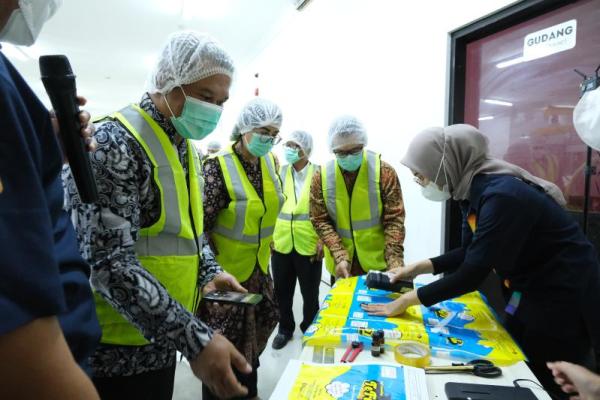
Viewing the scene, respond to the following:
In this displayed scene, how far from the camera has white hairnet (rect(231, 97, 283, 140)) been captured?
1698mm

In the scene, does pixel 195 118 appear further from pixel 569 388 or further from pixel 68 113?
pixel 569 388

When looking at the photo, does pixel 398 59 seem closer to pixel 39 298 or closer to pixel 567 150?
pixel 567 150

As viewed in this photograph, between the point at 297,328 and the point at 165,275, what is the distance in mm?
2133

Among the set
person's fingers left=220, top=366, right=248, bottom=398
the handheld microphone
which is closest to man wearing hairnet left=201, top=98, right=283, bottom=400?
person's fingers left=220, top=366, right=248, bottom=398

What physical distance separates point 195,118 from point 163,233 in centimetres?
A: 33

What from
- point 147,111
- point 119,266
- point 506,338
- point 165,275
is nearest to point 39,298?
point 119,266

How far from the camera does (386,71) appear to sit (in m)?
2.79

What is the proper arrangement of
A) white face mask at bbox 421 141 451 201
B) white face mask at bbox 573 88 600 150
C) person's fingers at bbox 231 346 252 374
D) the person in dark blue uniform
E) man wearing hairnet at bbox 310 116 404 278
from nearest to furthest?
the person in dark blue uniform < person's fingers at bbox 231 346 252 374 < white face mask at bbox 573 88 600 150 < white face mask at bbox 421 141 451 201 < man wearing hairnet at bbox 310 116 404 278

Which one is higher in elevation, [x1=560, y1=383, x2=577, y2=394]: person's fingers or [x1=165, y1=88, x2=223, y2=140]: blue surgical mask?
[x1=165, y1=88, x2=223, y2=140]: blue surgical mask

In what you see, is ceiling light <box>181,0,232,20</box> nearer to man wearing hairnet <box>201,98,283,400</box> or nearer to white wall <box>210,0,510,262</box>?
white wall <box>210,0,510,262</box>

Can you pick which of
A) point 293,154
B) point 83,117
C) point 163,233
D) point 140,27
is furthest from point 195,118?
point 140,27

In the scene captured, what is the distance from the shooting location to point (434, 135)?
4.42 ft

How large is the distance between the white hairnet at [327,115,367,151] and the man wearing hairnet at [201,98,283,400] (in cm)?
45

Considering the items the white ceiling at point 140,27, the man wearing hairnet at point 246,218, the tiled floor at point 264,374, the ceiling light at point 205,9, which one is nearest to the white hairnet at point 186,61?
the man wearing hairnet at point 246,218
